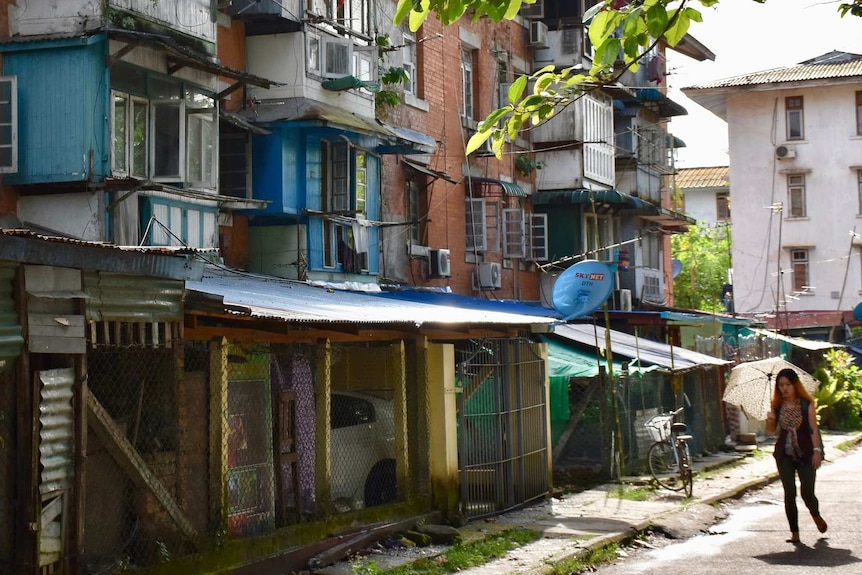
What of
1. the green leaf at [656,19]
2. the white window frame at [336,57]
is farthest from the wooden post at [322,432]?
the white window frame at [336,57]

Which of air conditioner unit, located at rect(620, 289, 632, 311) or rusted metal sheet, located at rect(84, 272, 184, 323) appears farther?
air conditioner unit, located at rect(620, 289, 632, 311)

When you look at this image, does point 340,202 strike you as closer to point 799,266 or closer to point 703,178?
point 799,266

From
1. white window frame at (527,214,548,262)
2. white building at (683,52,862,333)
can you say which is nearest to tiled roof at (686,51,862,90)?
white building at (683,52,862,333)

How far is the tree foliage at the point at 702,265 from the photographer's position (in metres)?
61.5

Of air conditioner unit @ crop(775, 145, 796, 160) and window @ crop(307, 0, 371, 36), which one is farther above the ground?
air conditioner unit @ crop(775, 145, 796, 160)

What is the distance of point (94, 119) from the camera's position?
1609 centimetres

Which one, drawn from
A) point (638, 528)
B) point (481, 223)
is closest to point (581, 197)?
point (481, 223)

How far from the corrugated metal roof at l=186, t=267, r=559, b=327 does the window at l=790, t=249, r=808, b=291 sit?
103ft

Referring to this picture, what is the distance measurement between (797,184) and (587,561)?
3644cm

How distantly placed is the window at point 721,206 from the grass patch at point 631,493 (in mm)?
49713

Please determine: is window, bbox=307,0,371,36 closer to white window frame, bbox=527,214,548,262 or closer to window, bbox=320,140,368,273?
window, bbox=320,140,368,273

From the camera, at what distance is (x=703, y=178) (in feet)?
221

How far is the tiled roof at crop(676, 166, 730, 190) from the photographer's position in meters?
66.5

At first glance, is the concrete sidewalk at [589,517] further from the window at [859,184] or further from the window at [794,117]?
the window at [794,117]
